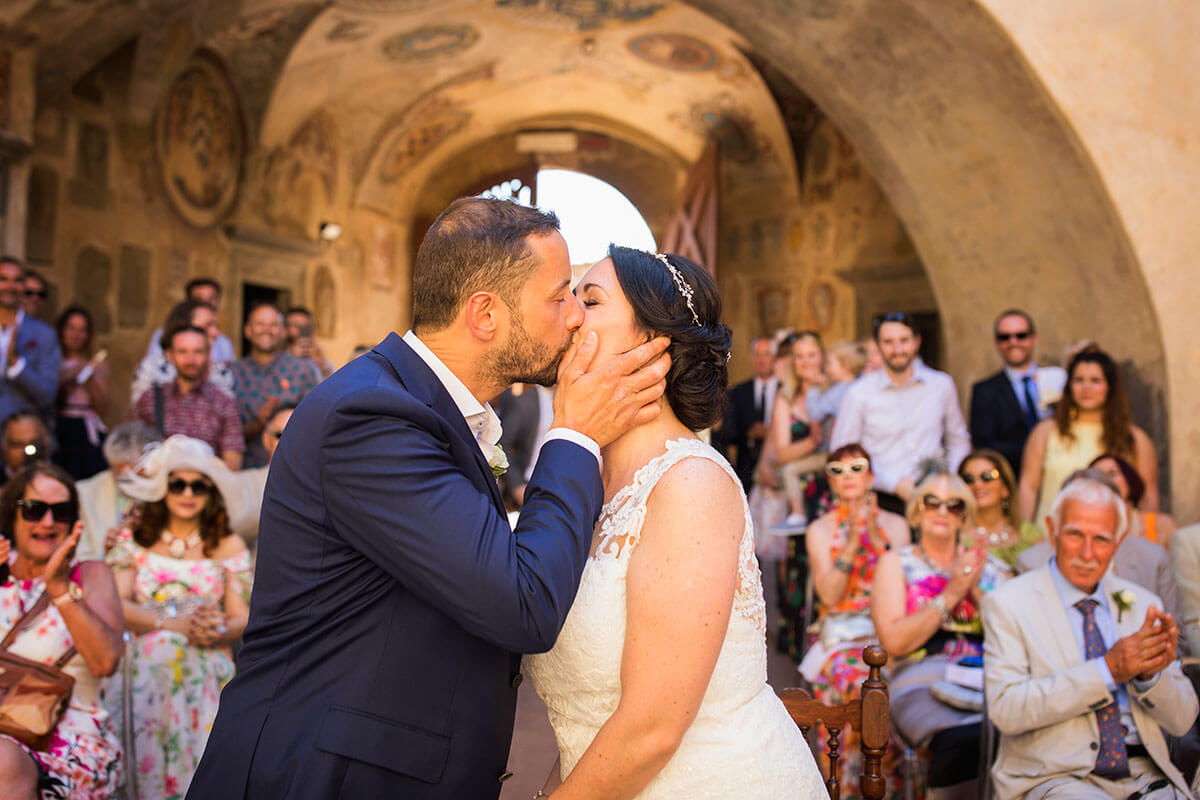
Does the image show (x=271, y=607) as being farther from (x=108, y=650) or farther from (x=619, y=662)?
(x=108, y=650)

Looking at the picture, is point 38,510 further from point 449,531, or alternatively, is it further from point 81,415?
point 81,415

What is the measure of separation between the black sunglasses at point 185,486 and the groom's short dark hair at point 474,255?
2820 mm

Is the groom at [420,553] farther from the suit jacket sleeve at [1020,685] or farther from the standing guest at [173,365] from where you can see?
the standing guest at [173,365]

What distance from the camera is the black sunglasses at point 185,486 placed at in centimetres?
437

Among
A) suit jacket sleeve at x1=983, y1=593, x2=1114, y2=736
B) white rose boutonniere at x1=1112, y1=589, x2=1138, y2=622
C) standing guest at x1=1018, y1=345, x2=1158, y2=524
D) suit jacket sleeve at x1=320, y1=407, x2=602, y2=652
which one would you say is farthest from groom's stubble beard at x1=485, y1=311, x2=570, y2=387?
standing guest at x1=1018, y1=345, x2=1158, y2=524

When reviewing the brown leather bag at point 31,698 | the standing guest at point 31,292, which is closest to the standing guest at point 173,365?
the standing guest at point 31,292

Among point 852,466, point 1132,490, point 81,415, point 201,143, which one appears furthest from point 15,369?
A: point 201,143

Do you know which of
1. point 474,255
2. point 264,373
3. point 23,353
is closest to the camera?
point 474,255

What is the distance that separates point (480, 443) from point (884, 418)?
13.7 feet

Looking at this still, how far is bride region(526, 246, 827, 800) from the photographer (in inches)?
72.9

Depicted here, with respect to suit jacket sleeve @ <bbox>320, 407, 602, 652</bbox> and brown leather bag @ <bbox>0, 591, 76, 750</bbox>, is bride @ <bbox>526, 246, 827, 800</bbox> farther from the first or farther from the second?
brown leather bag @ <bbox>0, 591, 76, 750</bbox>

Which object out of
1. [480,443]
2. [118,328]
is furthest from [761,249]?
[480,443]

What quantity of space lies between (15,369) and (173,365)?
1.17m

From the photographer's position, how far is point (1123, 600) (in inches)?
138
